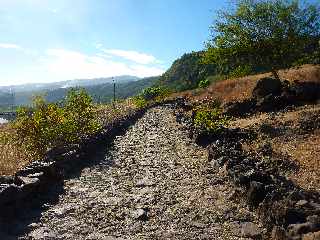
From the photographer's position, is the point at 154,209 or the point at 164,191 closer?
the point at 154,209

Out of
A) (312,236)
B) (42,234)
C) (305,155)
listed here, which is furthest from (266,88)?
(312,236)

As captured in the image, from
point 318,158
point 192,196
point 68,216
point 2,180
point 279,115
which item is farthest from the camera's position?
point 279,115

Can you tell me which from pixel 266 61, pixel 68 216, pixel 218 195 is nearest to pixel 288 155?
pixel 218 195

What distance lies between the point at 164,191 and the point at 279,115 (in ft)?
52.5

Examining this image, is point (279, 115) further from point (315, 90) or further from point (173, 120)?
point (173, 120)

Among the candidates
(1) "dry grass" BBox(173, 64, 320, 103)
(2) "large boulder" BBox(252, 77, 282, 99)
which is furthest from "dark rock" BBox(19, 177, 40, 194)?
(1) "dry grass" BBox(173, 64, 320, 103)

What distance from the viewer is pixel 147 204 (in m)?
13.1

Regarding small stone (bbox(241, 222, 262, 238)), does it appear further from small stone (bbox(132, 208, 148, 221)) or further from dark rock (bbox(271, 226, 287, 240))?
small stone (bbox(132, 208, 148, 221))

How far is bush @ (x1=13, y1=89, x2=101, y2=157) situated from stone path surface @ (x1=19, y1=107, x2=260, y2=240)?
13.4 ft

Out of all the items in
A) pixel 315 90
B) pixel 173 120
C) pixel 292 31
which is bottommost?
pixel 173 120

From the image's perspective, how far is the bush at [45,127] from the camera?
891 inches

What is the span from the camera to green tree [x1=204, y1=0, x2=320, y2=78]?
138 feet

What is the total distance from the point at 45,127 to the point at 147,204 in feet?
37.3

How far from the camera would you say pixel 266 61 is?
42906 mm
